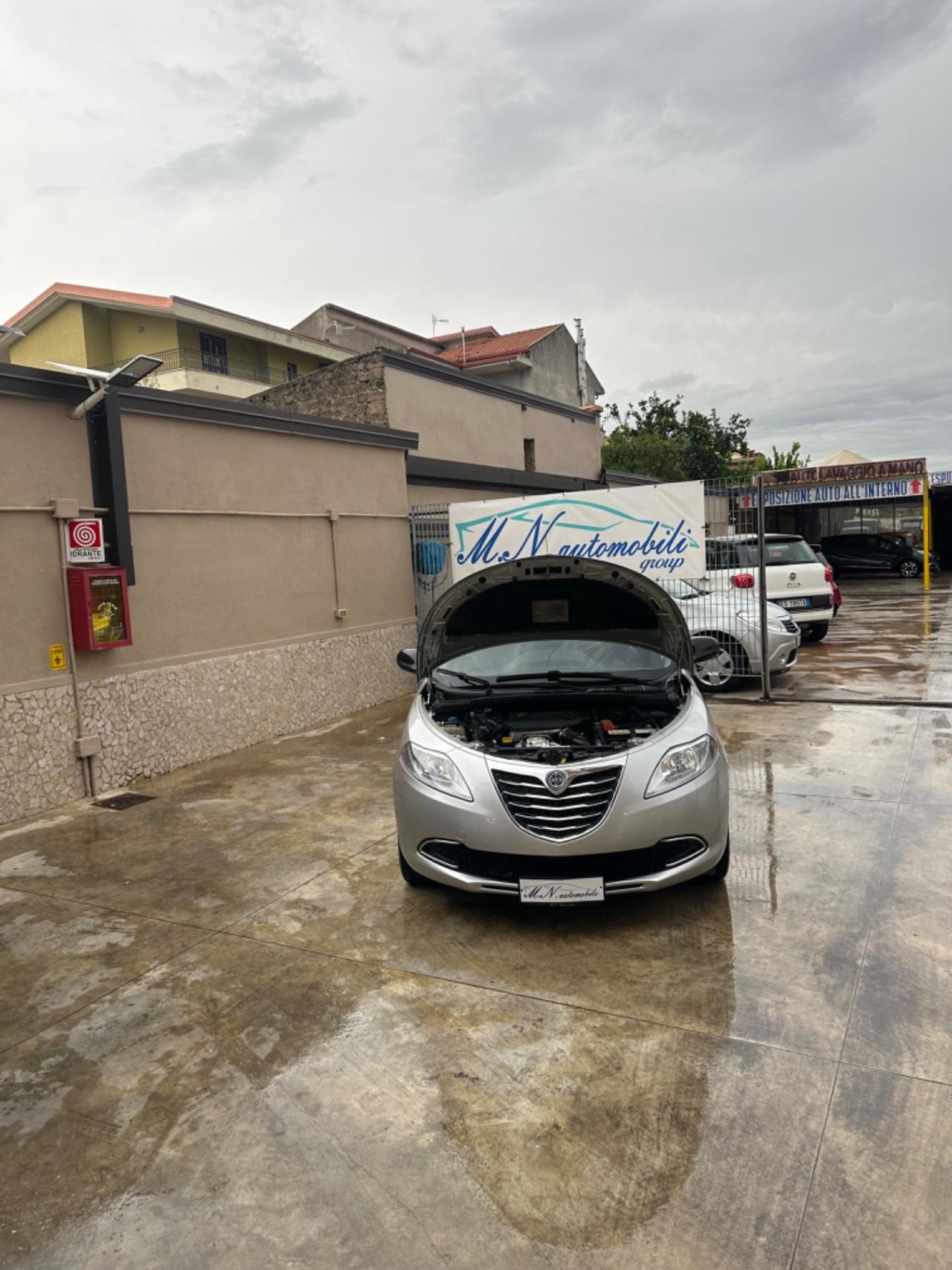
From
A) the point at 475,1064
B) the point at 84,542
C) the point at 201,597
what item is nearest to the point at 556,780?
the point at 475,1064

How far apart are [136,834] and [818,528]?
3451 cm

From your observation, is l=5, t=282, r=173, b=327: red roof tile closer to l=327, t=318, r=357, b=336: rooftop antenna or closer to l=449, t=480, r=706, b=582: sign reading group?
l=327, t=318, r=357, b=336: rooftop antenna

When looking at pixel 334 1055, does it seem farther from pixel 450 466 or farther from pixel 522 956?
pixel 450 466

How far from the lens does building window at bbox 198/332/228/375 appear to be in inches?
1054

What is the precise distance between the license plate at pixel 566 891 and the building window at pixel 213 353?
25.6 m

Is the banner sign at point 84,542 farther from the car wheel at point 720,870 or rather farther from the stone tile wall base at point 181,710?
the car wheel at point 720,870

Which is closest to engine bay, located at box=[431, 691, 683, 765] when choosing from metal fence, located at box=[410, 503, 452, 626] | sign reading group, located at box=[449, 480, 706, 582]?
sign reading group, located at box=[449, 480, 706, 582]

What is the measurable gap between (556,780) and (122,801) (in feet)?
14.4

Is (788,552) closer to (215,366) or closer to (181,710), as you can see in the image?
(181,710)

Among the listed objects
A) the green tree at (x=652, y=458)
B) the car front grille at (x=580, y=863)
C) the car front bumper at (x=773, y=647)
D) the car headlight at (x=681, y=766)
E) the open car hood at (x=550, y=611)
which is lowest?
the car front grille at (x=580, y=863)

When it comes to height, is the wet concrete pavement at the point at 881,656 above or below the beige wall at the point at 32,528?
below

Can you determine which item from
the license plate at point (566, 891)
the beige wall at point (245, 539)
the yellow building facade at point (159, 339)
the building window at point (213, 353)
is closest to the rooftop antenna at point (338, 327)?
the yellow building facade at point (159, 339)

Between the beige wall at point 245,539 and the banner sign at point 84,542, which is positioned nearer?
the banner sign at point 84,542

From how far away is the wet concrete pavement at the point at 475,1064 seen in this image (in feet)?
7.57
